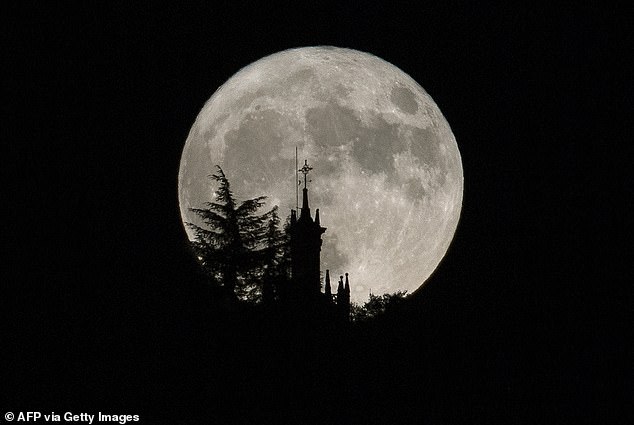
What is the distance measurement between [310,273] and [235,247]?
67.1 feet

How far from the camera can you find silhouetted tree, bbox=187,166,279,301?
51562mm

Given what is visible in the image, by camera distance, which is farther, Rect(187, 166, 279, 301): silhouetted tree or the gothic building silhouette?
the gothic building silhouette

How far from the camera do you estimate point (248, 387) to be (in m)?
47.2

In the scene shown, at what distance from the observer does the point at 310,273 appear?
2854 inches

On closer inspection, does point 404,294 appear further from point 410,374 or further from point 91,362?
point 91,362

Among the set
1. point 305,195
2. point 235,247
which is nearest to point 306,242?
point 305,195

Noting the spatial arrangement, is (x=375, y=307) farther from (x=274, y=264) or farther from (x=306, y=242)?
(x=274, y=264)

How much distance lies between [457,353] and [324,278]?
1491cm

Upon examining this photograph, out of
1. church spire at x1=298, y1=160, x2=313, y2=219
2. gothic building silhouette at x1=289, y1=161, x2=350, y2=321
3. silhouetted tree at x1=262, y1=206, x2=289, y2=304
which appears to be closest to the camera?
silhouetted tree at x1=262, y1=206, x2=289, y2=304

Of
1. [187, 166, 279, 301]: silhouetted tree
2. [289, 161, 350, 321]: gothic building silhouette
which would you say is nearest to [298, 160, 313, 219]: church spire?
[289, 161, 350, 321]: gothic building silhouette

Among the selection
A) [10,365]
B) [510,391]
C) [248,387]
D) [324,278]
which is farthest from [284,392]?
[324,278]

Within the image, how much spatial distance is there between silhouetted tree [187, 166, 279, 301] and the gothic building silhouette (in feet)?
10.4

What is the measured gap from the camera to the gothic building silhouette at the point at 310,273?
60.1 meters

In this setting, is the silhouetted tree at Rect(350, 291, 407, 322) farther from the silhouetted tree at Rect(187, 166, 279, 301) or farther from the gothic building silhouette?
the silhouetted tree at Rect(187, 166, 279, 301)
